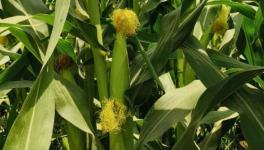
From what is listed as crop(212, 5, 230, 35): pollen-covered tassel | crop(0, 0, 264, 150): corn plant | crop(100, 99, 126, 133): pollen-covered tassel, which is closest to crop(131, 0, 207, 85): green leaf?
crop(0, 0, 264, 150): corn plant

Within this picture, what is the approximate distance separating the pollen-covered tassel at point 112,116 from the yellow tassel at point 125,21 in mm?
166

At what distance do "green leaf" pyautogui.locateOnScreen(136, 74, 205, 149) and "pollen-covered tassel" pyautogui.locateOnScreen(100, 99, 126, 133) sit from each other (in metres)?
0.07

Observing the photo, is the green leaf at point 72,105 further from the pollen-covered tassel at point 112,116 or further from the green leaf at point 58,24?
the green leaf at point 58,24

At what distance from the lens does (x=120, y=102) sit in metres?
1.03

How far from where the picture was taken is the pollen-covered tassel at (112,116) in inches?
37.0

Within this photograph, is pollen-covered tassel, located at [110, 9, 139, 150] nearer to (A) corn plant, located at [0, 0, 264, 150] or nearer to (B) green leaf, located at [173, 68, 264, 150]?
(A) corn plant, located at [0, 0, 264, 150]

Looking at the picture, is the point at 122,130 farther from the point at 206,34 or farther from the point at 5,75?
the point at 206,34

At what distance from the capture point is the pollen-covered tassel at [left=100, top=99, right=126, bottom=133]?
94cm

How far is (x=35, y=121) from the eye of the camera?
83cm

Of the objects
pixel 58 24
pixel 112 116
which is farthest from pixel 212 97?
pixel 58 24

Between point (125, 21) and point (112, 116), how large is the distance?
229mm

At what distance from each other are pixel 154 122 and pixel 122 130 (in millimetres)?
81

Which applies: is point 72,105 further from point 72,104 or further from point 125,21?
point 125,21

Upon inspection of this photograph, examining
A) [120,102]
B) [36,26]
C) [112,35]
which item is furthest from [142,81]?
[36,26]
